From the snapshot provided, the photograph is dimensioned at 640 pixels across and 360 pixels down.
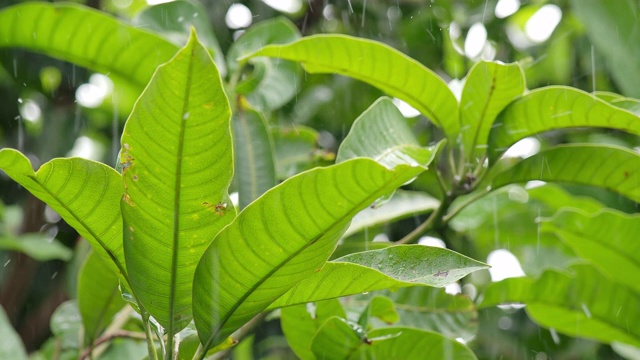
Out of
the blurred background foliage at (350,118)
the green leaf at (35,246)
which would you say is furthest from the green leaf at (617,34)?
the green leaf at (35,246)

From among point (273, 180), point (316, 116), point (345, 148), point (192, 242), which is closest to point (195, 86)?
point (192, 242)

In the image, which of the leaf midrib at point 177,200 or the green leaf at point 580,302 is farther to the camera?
the green leaf at point 580,302

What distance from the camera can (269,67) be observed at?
5.32 ft

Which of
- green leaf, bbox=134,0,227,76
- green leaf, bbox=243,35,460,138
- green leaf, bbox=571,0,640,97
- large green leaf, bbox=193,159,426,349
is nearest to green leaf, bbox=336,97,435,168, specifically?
green leaf, bbox=243,35,460,138

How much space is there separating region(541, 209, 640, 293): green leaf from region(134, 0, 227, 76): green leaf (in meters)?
0.78

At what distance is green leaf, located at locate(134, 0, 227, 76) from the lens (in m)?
1.57

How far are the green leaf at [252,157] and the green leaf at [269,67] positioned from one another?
0.76 ft

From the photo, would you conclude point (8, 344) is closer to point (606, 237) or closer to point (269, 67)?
point (269, 67)

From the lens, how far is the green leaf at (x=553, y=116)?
1012 mm

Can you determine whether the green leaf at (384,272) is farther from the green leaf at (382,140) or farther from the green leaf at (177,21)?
the green leaf at (177,21)

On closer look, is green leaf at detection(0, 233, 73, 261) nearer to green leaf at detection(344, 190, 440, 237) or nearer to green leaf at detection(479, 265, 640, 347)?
green leaf at detection(344, 190, 440, 237)

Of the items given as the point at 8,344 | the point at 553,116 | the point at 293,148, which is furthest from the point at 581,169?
the point at 8,344

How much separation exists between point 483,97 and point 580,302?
53 centimetres

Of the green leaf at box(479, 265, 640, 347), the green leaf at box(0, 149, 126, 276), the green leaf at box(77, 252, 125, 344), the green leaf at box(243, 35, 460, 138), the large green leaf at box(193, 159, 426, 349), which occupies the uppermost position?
the green leaf at box(243, 35, 460, 138)
